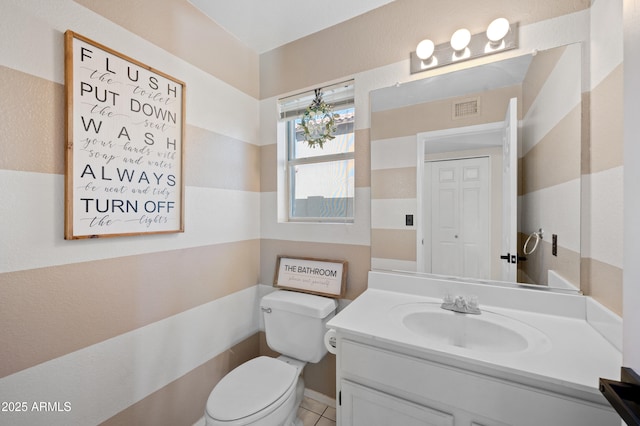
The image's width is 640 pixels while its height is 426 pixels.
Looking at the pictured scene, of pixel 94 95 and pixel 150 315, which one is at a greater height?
pixel 94 95

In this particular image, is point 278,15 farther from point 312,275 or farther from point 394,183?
point 312,275

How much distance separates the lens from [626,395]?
43cm

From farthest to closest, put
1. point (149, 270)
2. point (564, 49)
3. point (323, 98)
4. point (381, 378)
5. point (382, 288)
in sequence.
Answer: point (323, 98), point (382, 288), point (149, 270), point (564, 49), point (381, 378)

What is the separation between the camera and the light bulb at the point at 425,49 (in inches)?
52.9

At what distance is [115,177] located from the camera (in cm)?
114

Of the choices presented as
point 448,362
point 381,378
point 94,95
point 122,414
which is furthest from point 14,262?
point 448,362

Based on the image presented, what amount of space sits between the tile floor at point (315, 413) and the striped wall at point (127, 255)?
53 cm

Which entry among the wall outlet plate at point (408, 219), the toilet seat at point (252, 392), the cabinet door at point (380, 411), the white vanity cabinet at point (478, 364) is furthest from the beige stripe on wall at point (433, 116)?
the toilet seat at point (252, 392)

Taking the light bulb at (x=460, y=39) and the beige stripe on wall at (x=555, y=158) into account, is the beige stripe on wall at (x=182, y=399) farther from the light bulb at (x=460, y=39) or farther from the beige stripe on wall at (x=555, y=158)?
the light bulb at (x=460, y=39)

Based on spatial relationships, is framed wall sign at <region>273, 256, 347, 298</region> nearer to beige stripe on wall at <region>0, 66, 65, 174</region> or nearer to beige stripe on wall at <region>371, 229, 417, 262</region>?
beige stripe on wall at <region>371, 229, 417, 262</region>

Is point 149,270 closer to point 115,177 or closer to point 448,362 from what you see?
point 115,177

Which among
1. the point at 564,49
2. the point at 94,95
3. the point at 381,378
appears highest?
the point at 564,49

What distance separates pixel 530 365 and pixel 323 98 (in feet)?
5.58

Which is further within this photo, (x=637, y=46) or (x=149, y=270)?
(x=149, y=270)
